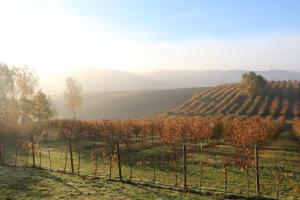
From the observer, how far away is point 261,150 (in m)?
50.8

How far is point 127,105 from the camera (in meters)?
157

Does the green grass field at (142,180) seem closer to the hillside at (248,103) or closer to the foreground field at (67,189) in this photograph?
the foreground field at (67,189)

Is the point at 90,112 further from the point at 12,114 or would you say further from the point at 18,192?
the point at 18,192

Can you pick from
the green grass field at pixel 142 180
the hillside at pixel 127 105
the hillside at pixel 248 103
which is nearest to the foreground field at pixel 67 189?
the green grass field at pixel 142 180

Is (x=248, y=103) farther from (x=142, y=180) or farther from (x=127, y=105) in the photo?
(x=142, y=180)

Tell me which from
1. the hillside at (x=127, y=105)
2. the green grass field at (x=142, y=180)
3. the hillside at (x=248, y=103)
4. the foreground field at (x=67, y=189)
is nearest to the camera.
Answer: the foreground field at (x=67, y=189)

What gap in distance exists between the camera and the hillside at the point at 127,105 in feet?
462

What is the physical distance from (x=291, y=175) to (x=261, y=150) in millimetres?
19379

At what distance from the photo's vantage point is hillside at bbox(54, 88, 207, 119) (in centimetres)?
14075

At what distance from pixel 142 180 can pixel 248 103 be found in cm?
8663

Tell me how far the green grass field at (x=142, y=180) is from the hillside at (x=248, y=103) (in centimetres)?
5755

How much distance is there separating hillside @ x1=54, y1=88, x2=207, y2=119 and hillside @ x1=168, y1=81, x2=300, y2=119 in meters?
17.0

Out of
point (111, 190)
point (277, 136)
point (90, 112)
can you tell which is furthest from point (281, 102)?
point (111, 190)

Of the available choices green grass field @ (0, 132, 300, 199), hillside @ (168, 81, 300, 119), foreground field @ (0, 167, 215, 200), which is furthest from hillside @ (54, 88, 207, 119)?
foreground field @ (0, 167, 215, 200)
